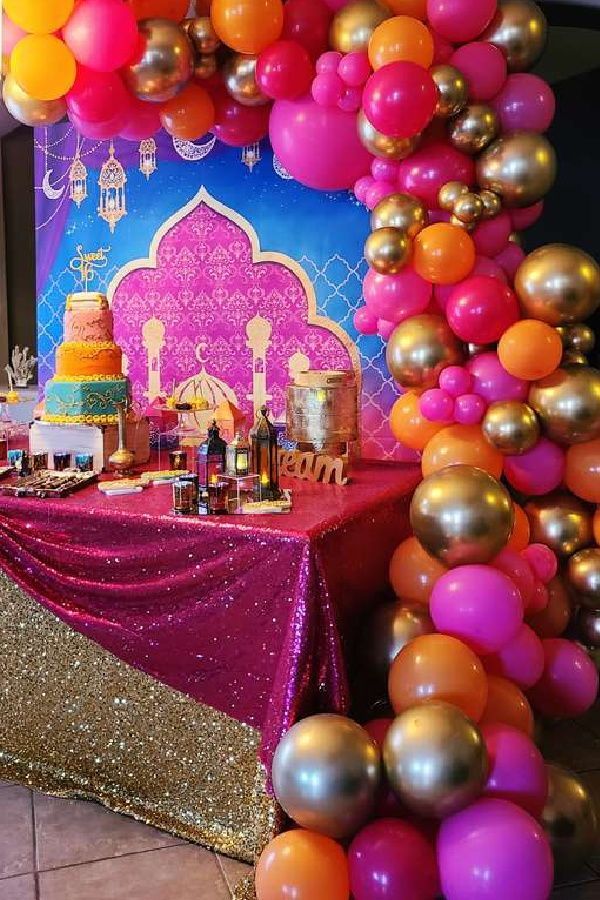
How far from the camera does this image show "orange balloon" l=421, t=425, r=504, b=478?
8.11 ft

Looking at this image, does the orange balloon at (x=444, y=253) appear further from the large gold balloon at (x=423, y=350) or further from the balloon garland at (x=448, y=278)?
the large gold balloon at (x=423, y=350)

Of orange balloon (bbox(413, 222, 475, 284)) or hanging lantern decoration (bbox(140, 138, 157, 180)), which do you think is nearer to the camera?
orange balloon (bbox(413, 222, 475, 284))

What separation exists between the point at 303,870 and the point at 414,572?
83cm

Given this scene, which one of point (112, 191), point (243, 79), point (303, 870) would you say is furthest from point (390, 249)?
point (303, 870)

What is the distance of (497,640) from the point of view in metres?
2.12

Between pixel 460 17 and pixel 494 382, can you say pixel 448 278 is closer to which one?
pixel 494 382

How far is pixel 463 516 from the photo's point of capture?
2141 mm

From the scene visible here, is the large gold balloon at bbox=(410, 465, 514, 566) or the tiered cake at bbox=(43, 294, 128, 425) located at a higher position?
the tiered cake at bbox=(43, 294, 128, 425)

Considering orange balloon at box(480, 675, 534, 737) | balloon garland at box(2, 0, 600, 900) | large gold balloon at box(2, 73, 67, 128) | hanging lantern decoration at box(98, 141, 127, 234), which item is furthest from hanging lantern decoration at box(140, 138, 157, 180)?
orange balloon at box(480, 675, 534, 737)

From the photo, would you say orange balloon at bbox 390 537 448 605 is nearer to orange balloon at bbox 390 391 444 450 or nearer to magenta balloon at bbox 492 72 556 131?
orange balloon at bbox 390 391 444 450

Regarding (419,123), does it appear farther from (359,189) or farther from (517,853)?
(517,853)

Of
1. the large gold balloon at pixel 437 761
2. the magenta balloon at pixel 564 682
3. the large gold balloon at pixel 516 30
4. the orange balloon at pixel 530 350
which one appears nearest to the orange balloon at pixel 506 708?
the large gold balloon at pixel 437 761

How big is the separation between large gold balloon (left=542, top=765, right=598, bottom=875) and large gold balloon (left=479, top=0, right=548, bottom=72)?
1935 mm

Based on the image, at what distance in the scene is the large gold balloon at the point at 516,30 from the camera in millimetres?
2498
